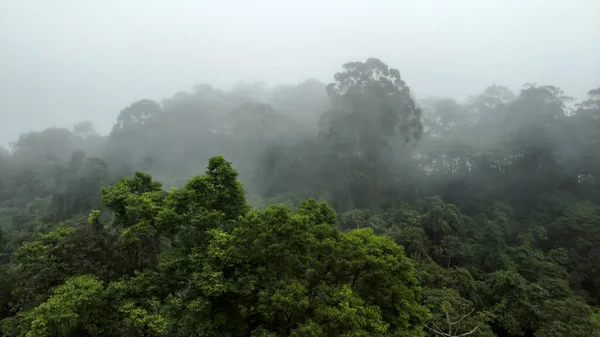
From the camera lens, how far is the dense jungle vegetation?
11367mm

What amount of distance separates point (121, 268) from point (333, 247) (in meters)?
8.89

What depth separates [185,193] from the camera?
13.5m

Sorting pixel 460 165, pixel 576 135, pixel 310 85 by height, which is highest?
pixel 310 85

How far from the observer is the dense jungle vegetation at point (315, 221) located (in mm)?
11367

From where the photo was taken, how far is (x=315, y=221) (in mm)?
14125

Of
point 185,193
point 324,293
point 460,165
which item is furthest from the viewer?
point 460,165

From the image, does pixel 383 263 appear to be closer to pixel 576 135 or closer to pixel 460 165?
pixel 460 165

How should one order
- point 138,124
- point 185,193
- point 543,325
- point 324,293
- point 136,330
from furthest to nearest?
point 138,124
point 543,325
point 185,193
point 136,330
point 324,293

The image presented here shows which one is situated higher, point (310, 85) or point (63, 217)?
point (310, 85)

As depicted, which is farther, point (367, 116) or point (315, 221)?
point (367, 116)

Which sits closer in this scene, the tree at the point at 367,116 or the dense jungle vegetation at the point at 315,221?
the dense jungle vegetation at the point at 315,221

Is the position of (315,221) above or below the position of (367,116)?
below

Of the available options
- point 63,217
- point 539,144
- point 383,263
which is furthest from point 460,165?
point 63,217

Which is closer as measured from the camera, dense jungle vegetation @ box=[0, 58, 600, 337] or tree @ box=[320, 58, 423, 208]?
dense jungle vegetation @ box=[0, 58, 600, 337]
